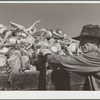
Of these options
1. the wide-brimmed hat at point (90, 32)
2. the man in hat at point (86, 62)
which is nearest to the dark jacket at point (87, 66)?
the man in hat at point (86, 62)

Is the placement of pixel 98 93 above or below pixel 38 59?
below

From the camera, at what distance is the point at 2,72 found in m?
1.68

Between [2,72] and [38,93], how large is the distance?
11.0 inches

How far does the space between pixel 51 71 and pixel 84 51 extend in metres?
0.27

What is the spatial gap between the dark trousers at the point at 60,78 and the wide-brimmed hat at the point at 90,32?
0.26m

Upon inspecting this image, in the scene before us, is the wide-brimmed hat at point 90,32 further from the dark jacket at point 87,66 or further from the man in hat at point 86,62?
the dark jacket at point 87,66

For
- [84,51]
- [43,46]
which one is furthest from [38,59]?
[84,51]

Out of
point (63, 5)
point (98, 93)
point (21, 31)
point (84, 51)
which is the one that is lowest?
point (98, 93)

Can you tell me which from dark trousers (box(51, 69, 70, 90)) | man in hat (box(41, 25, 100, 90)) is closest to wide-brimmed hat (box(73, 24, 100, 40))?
man in hat (box(41, 25, 100, 90))

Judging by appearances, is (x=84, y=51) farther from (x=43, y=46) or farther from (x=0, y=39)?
(x=0, y=39)

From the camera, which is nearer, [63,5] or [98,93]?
[98,93]

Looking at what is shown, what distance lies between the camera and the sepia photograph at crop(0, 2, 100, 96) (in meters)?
1.68

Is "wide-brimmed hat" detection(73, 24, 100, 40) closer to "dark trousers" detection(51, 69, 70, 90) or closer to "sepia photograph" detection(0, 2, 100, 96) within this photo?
"sepia photograph" detection(0, 2, 100, 96)

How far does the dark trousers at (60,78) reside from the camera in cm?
168
